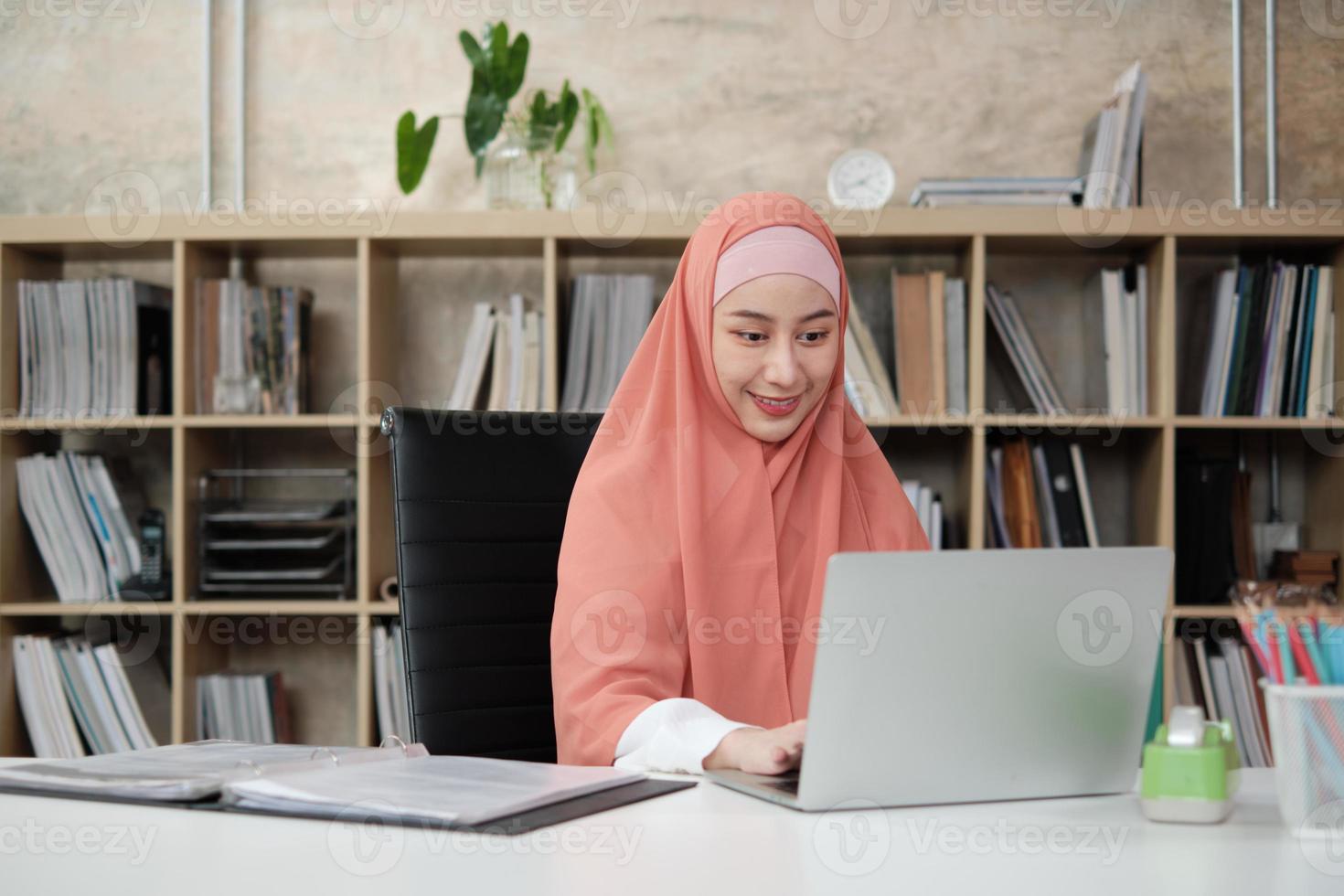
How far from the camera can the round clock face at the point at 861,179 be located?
2771mm

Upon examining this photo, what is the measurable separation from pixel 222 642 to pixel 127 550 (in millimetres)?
293

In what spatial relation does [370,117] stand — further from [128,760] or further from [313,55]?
[128,760]

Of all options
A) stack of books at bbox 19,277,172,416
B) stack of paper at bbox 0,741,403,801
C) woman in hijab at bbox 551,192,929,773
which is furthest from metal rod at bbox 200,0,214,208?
stack of paper at bbox 0,741,403,801

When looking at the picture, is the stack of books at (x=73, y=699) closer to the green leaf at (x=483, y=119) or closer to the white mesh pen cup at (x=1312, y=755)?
the green leaf at (x=483, y=119)

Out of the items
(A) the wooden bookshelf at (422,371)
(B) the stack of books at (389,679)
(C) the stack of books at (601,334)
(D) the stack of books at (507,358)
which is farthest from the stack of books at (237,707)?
(C) the stack of books at (601,334)

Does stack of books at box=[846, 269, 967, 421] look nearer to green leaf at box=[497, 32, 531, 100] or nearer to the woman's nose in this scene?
green leaf at box=[497, 32, 531, 100]

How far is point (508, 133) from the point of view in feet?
8.92

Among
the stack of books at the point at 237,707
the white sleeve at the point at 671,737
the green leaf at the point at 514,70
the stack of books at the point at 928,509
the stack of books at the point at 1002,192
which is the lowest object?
the stack of books at the point at 237,707

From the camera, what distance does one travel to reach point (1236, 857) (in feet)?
2.62

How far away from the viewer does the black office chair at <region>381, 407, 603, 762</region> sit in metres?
1.55

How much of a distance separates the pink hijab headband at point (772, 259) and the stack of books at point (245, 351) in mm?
1410

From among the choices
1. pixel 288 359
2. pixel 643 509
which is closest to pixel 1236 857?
pixel 643 509

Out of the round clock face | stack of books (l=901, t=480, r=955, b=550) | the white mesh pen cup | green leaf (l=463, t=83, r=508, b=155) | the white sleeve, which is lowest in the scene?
the white sleeve

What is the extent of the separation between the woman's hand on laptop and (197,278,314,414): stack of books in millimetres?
1809
